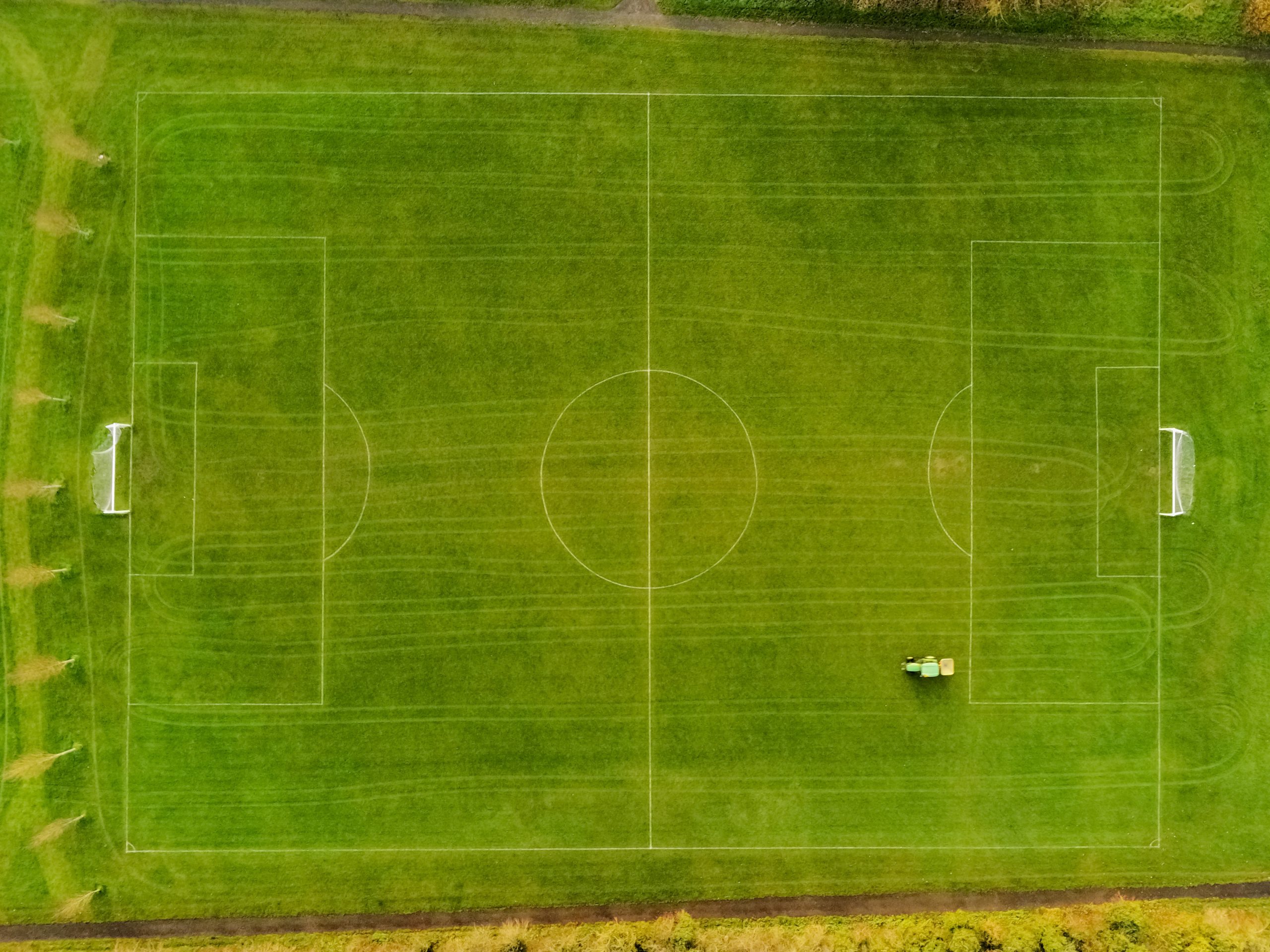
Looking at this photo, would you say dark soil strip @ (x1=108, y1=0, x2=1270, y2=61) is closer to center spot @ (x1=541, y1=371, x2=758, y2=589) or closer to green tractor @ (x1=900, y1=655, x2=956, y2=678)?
center spot @ (x1=541, y1=371, x2=758, y2=589)

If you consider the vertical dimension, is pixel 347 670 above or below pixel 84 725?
above

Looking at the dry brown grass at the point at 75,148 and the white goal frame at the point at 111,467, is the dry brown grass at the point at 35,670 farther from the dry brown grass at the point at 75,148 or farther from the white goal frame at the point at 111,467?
the dry brown grass at the point at 75,148

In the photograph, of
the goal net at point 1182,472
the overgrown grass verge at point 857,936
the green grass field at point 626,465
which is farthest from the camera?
the green grass field at point 626,465

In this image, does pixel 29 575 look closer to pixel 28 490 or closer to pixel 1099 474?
pixel 28 490

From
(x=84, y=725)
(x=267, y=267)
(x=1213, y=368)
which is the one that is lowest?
(x=84, y=725)

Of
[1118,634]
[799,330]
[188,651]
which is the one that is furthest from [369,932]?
[1118,634]

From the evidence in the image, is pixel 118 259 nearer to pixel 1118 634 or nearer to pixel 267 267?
pixel 267 267

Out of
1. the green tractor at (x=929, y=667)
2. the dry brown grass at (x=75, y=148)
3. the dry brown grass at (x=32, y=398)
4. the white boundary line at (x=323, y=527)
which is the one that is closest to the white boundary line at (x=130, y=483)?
the dry brown grass at (x=75, y=148)
